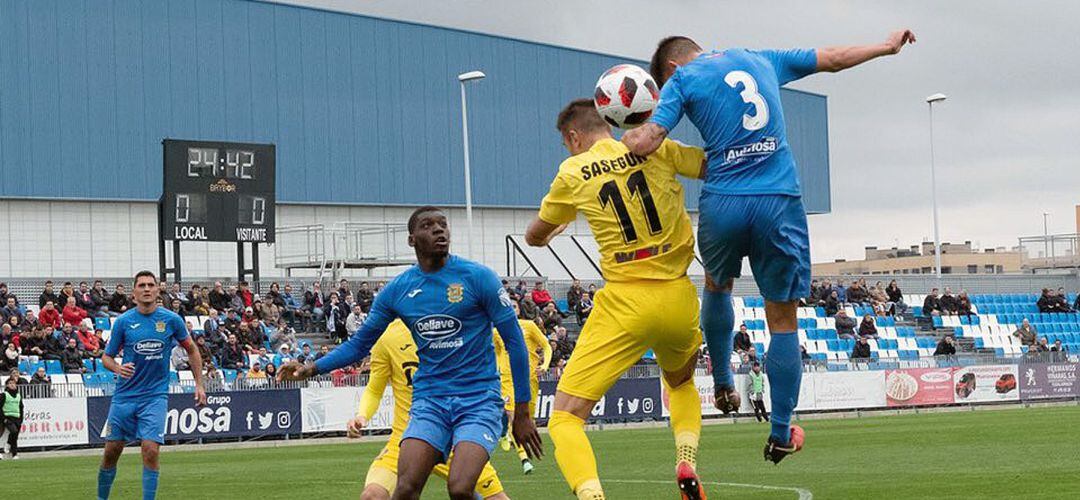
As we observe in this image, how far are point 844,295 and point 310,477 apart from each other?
1190 inches

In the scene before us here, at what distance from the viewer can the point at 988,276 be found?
56375 millimetres

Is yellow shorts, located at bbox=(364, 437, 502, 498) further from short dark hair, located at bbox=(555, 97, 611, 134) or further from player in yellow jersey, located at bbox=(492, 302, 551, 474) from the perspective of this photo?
player in yellow jersey, located at bbox=(492, 302, 551, 474)

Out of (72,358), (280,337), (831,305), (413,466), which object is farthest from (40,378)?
(831,305)

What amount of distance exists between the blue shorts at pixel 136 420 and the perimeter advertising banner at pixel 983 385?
95.7 feet

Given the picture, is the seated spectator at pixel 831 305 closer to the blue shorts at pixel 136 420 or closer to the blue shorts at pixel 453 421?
the blue shorts at pixel 136 420

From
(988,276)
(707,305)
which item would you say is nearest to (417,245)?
(707,305)

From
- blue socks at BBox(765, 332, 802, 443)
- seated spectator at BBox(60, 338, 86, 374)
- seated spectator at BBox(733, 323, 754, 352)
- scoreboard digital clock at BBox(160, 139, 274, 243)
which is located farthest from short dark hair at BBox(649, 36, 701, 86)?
seated spectator at BBox(733, 323, 754, 352)

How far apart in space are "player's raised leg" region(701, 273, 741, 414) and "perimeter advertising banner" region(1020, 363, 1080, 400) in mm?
33856

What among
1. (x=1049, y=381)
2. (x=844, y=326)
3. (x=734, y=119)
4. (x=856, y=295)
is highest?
(x=734, y=119)

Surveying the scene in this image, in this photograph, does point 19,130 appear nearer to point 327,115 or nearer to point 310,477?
point 327,115

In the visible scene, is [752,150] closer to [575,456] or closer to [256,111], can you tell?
[575,456]

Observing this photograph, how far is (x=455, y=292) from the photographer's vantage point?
963 centimetres

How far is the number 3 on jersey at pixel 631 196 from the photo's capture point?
9125mm

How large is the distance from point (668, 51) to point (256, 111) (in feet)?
140
